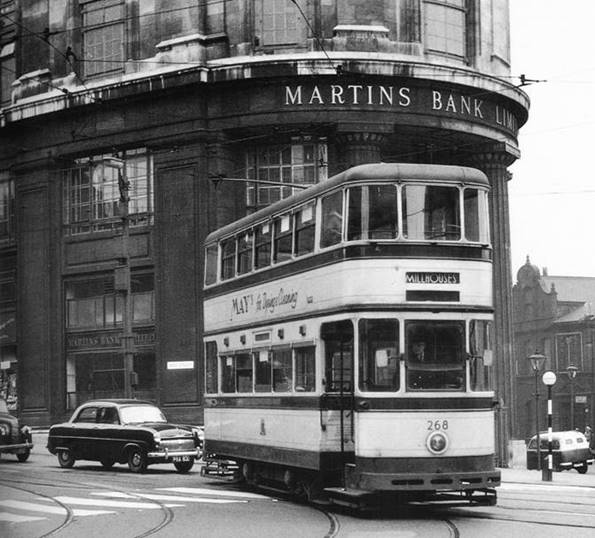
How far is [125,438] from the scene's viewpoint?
88.3 feet

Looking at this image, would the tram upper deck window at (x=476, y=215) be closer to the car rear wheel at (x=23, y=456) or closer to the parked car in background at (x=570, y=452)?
the car rear wheel at (x=23, y=456)

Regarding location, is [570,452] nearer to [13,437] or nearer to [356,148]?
[356,148]

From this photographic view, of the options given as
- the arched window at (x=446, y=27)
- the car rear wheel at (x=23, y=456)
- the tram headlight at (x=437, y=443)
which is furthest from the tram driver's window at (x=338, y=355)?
the arched window at (x=446, y=27)

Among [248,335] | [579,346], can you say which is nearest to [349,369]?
[248,335]

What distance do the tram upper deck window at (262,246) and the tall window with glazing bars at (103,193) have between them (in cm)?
1804

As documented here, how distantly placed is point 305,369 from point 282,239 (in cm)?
244

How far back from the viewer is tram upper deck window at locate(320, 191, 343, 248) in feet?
57.6

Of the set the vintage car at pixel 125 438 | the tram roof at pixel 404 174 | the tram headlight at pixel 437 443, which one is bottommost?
the vintage car at pixel 125 438

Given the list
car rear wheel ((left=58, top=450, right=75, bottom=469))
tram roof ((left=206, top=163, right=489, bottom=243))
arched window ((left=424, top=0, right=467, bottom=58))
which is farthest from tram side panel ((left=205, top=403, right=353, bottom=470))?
arched window ((left=424, top=0, right=467, bottom=58))

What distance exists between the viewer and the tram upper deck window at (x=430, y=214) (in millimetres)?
17172

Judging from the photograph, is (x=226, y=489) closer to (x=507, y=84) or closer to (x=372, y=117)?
(x=372, y=117)

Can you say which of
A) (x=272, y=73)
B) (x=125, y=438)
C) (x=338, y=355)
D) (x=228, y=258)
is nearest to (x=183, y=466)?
(x=125, y=438)

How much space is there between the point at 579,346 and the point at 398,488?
228 ft

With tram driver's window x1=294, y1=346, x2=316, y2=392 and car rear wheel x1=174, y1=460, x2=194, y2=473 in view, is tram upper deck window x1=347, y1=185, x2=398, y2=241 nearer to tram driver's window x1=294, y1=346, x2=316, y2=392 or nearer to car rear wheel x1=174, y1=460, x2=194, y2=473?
tram driver's window x1=294, y1=346, x2=316, y2=392
